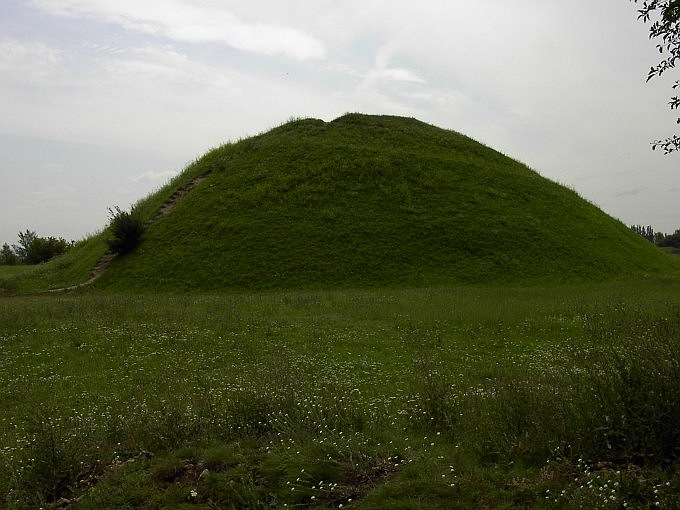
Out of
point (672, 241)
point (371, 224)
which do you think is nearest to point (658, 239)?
point (672, 241)

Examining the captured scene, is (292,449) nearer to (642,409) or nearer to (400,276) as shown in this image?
(642,409)

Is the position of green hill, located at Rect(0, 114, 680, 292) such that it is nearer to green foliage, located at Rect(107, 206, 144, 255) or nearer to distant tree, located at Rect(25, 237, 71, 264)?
green foliage, located at Rect(107, 206, 144, 255)

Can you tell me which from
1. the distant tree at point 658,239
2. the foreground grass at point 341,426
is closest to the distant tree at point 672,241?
the distant tree at point 658,239

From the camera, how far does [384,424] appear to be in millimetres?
8328

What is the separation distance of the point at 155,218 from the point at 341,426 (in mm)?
39386

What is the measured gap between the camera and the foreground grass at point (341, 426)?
226 inches

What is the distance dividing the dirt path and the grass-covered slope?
3.56 ft

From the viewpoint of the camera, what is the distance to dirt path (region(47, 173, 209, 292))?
3625cm

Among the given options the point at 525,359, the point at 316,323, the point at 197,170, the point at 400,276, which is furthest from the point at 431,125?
the point at 525,359

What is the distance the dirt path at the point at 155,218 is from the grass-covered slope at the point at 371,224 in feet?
3.56

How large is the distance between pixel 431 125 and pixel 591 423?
55.2 metres

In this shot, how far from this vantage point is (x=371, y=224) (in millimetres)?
40188

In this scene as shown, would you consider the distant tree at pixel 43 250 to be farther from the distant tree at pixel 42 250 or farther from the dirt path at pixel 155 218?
the dirt path at pixel 155 218

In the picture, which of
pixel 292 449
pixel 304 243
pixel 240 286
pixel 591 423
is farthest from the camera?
pixel 304 243
